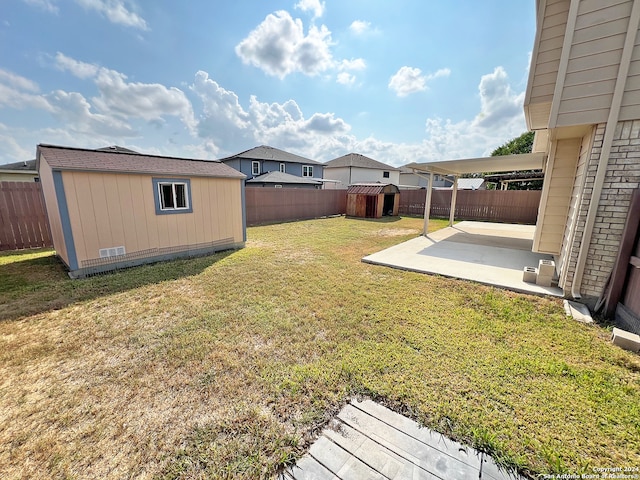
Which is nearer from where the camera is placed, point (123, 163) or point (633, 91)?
point (633, 91)

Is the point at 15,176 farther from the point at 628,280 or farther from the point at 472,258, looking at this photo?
the point at 628,280

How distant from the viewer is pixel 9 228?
6.88 meters

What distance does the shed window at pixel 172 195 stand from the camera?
568 centimetres

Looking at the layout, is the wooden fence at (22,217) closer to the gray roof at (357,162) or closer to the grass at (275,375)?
the grass at (275,375)

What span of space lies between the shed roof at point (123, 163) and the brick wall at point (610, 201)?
271 inches

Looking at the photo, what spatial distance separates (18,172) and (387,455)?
2441 cm

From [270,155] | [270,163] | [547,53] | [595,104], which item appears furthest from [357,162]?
[595,104]

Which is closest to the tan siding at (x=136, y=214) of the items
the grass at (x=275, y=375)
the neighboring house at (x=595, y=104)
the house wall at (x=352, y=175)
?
the grass at (x=275, y=375)

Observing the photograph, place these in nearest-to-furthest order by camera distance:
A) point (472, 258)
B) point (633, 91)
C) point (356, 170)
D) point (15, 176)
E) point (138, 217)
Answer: point (633, 91)
point (138, 217)
point (472, 258)
point (15, 176)
point (356, 170)

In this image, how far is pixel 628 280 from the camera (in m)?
3.23

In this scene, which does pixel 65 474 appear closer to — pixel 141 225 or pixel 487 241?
pixel 141 225

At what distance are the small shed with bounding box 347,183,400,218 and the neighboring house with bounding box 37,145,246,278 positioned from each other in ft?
31.0

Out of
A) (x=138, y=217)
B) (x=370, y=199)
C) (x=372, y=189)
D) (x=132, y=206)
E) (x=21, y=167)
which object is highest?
(x=21, y=167)

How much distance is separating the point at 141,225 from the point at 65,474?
196 inches
